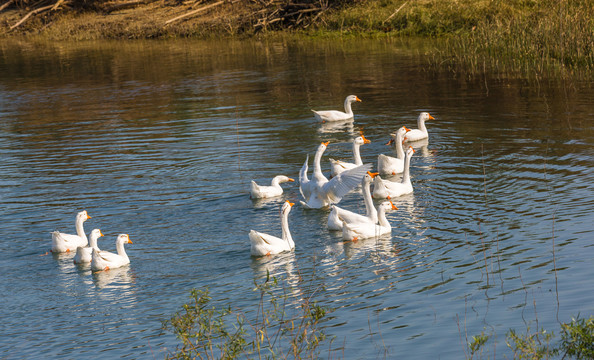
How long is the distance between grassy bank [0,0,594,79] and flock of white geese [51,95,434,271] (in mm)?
10251

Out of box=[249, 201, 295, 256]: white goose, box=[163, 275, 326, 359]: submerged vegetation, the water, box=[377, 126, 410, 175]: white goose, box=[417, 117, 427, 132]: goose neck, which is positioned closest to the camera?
box=[163, 275, 326, 359]: submerged vegetation

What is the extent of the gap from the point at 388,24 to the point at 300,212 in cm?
2572

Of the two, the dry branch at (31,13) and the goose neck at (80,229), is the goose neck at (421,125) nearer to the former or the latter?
the goose neck at (80,229)

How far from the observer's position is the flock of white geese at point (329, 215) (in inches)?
446

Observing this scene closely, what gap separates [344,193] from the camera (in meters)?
13.6

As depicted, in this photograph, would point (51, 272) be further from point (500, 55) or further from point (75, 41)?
point (75, 41)

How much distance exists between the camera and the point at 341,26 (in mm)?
38812

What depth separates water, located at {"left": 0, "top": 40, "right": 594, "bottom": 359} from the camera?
29.6ft

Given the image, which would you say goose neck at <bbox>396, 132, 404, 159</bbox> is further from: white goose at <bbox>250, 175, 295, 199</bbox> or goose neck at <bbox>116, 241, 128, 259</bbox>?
goose neck at <bbox>116, 241, 128, 259</bbox>

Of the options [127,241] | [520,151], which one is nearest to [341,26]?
[520,151]

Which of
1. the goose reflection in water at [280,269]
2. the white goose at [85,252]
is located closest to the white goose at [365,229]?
the goose reflection in water at [280,269]

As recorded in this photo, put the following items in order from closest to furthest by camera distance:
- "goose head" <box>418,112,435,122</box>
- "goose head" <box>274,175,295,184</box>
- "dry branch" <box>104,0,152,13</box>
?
"goose head" <box>274,175,295,184</box> → "goose head" <box>418,112,435,122</box> → "dry branch" <box>104,0,152,13</box>

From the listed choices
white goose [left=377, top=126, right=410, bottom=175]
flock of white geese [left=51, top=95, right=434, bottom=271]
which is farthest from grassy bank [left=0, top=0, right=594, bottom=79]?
flock of white geese [left=51, top=95, right=434, bottom=271]

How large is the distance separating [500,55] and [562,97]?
5550 millimetres
